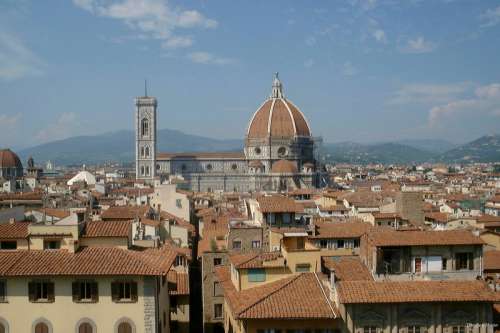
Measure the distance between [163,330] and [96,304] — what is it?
3.82 m

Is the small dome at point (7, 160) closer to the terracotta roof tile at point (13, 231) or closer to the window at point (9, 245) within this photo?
the terracotta roof tile at point (13, 231)

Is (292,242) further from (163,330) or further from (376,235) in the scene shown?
(163,330)

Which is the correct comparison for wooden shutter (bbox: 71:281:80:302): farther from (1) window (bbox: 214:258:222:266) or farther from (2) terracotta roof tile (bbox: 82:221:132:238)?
(1) window (bbox: 214:258:222:266)

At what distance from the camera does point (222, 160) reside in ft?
509

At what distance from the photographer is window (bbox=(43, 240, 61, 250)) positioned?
2672 cm

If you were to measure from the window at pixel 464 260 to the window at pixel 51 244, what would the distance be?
52.3ft

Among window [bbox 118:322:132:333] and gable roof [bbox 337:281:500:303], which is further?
window [bbox 118:322:132:333]

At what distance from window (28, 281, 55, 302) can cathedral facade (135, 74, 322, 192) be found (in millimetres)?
117179

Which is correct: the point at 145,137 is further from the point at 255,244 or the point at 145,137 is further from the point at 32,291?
the point at 32,291

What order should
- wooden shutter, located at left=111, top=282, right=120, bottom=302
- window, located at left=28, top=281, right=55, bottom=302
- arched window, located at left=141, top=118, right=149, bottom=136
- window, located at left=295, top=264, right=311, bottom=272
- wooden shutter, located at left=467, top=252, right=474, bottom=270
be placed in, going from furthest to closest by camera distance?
arched window, located at left=141, top=118, right=149, bottom=136
wooden shutter, located at left=467, top=252, right=474, bottom=270
window, located at left=295, top=264, right=311, bottom=272
window, located at left=28, top=281, right=55, bottom=302
wooden shutter, located at left=111, top=282, right=120, bottom=302

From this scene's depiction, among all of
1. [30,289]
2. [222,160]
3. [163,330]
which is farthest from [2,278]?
[222,160]

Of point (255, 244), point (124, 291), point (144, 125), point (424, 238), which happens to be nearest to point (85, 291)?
point (124, 291)

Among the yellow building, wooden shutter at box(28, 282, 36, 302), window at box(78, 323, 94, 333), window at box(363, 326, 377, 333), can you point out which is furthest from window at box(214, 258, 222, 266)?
window at box(363, 326, 377, 333)

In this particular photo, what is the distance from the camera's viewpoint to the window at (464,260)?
28469 mm
